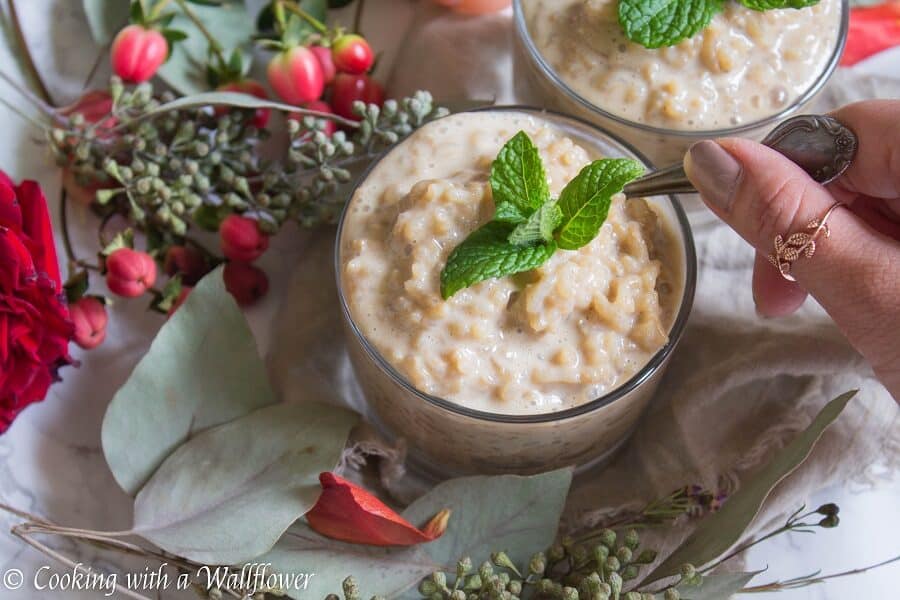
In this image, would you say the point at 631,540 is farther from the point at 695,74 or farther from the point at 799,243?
the point at 695,74

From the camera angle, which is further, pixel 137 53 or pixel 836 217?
pixel 137 53

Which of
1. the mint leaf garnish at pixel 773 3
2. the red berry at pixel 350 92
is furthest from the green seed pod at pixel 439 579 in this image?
the mint leaf garnish at pixel 773 3

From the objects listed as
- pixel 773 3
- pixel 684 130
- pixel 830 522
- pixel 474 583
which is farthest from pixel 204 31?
pixel 830 522

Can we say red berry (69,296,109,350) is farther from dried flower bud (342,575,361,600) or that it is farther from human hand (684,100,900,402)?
human hand (684,100,900,402)

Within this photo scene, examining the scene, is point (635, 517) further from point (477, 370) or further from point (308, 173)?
point (308, 173)

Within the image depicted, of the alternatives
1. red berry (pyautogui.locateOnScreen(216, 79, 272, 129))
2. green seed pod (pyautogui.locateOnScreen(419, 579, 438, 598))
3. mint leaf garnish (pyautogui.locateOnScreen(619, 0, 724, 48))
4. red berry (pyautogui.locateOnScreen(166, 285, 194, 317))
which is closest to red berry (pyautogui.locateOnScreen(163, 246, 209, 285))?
red berry (pyautogui.locateOnScreen(166, 285, 194, 317))

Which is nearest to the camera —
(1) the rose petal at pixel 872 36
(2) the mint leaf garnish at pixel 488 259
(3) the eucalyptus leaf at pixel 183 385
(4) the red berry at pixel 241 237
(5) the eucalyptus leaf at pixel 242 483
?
(2) the mint leaf garnish at pixel 488 259

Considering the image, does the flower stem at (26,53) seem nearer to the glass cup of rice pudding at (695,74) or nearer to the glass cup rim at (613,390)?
the glass cup rim at (613,390)
